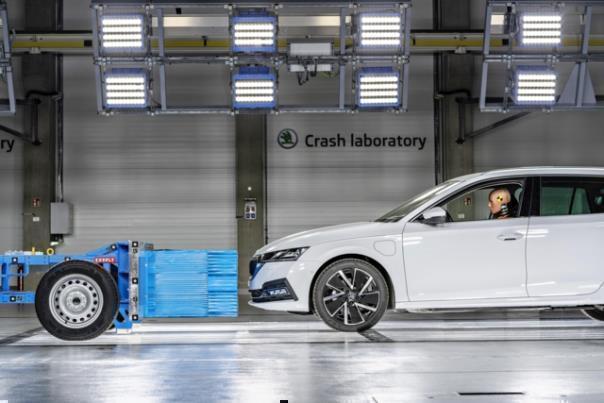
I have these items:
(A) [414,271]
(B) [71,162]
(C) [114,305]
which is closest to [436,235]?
(A) [414,271]

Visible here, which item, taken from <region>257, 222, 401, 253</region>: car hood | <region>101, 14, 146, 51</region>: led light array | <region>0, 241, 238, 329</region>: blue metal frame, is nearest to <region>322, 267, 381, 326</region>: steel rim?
<region>257, 222, 401, 253</region>: car hood

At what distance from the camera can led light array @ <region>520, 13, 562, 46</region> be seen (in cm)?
1424

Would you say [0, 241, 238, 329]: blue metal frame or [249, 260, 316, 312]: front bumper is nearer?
[249, 260, 316, 312]: front bumper

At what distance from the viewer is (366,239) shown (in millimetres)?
8508

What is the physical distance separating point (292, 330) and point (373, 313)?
1.35m

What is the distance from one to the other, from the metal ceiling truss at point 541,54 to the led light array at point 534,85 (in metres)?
0.06

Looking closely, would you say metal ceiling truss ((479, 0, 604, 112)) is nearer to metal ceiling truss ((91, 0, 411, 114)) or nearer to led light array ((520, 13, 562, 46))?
led light array ((520, 13, 562, 46))

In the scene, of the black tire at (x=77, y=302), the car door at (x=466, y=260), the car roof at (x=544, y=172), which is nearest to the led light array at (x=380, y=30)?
the car roof at (x=544, y=172)

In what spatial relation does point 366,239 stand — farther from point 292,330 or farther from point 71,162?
point 71,162

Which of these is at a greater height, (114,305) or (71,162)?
(71,162)

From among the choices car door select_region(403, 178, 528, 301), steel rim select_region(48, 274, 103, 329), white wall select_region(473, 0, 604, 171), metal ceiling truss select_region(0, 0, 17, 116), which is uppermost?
metal ceiling truss select_region(0, 0, 17, 116)

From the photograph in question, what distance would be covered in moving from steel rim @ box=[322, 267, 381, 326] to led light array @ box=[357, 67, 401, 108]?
22.1ft

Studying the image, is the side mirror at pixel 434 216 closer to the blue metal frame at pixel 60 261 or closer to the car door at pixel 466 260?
the car door at pixel 466 260

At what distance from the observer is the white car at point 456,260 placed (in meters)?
8.34
